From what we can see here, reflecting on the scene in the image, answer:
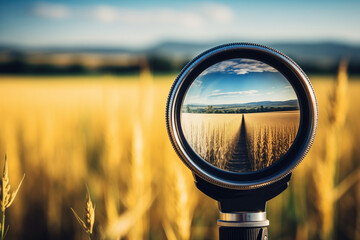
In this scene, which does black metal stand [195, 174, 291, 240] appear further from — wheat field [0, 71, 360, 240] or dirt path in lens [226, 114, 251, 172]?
wheat field [0, 71, 360, 240]

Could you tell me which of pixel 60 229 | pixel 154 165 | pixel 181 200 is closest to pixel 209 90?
pixel 181 200

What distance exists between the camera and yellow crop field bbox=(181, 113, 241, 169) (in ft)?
2.49

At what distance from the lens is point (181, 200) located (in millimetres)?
932

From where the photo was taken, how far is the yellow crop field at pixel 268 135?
0.76m

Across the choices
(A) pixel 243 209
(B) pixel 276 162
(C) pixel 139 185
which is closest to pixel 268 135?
(B) pixel 276 162

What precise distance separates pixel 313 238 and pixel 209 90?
1191mm

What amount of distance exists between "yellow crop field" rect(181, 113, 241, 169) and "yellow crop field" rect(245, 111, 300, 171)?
0.11 ft

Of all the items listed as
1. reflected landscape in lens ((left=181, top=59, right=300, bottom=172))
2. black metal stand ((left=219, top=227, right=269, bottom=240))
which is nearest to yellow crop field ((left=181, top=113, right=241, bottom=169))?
reflected landscape in lens ((left=181, top=59, right=300, bottom=172))

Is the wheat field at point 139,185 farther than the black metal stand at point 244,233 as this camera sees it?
Yes

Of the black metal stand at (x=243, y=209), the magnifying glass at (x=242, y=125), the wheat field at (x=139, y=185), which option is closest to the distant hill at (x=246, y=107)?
the magnifying glass at (x=242, y=125)

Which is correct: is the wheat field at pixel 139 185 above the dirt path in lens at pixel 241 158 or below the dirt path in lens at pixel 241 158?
below

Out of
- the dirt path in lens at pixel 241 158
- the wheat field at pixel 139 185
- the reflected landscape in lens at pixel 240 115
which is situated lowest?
the wheat field at pixel 139 185

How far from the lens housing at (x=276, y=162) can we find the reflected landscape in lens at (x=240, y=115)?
1 centimetres

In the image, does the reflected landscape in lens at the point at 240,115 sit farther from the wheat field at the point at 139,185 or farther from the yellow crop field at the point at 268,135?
the wheat field at the point at 139,185
